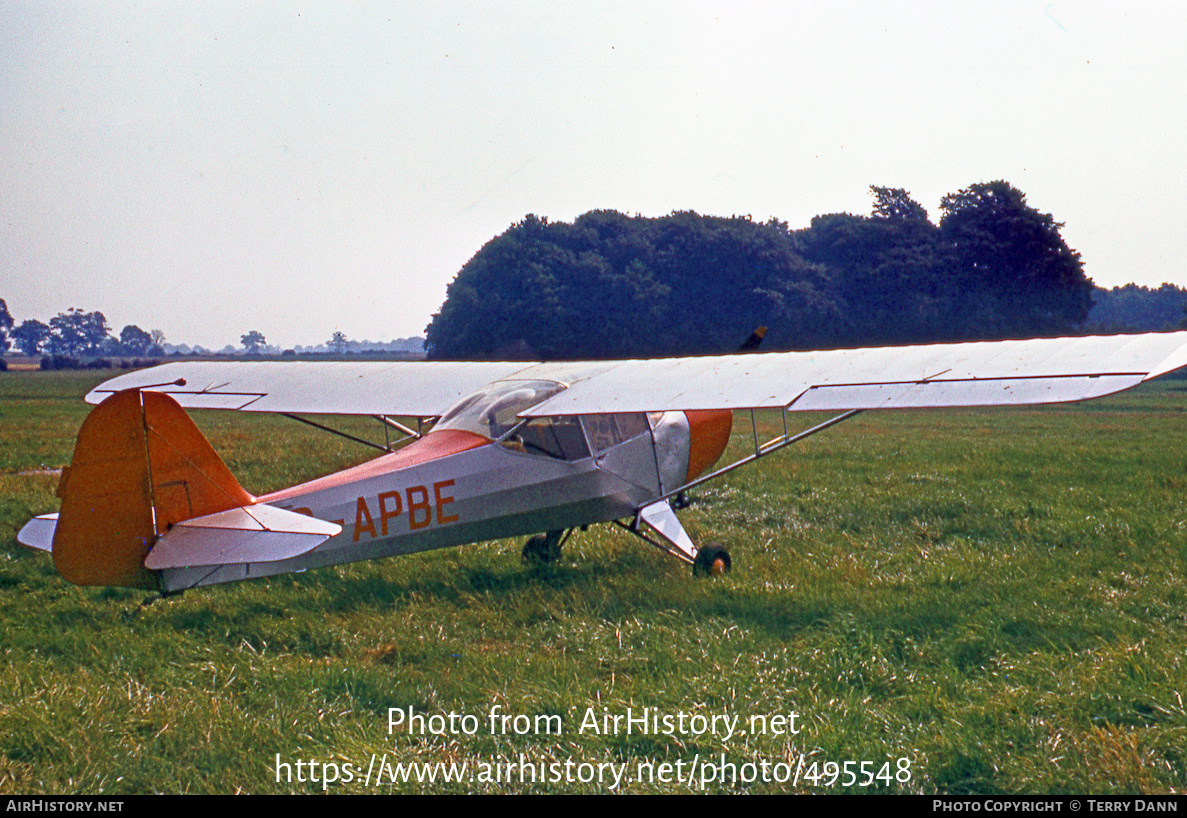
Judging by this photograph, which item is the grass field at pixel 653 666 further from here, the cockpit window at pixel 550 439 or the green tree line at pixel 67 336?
the green tree line at pixel 67 336

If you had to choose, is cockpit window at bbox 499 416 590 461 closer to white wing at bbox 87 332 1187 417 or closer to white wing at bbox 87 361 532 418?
white wing at bbox 87 332 1187 417

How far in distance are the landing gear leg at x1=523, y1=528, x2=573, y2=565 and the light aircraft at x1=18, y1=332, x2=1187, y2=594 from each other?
0.02 metres

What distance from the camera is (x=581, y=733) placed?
434 cm

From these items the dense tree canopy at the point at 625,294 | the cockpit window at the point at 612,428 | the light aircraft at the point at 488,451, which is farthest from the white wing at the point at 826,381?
the dense tree canopy at the point at 625,294

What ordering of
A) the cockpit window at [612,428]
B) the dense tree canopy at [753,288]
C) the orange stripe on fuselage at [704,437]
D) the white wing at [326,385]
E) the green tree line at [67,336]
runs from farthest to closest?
the green tree line at [67,336], the dense tree canopy at [753,288], the white wing at [326,385], the orange stripe on fuselage at [704,437], the cockpit window at [612,428]

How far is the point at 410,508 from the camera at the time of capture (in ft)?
22.1

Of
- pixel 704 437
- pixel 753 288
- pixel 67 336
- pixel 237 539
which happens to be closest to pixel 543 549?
pixel 704 437

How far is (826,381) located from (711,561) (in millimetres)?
1966

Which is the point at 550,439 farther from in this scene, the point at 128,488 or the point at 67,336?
the point at 67,336

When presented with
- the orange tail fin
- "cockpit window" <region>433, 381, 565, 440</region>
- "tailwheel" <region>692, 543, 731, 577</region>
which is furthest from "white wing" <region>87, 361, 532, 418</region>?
the orange tail fin

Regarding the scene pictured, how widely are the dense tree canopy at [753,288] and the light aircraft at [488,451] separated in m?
36.9

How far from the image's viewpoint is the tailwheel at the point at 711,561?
776 centimetres

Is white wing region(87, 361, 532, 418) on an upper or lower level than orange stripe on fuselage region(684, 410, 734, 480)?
upper

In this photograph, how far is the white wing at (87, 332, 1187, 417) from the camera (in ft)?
20.7
